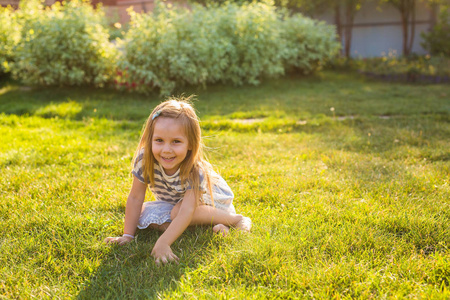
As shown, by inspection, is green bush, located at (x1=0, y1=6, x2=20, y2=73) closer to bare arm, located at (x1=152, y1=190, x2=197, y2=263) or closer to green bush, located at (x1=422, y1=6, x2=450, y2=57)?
bare arm, located at (x1=152, y1=190, x2=197, y2=263)

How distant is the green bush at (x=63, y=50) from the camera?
7.66 meters

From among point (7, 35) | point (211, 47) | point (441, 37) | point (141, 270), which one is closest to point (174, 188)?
point (141, 270)

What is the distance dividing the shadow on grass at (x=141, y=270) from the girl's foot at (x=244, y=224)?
19cm

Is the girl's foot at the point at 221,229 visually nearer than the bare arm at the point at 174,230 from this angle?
No

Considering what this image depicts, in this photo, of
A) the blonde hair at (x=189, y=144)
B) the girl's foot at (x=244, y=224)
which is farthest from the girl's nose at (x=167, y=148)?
the girl's foot at (x=244, y=224)

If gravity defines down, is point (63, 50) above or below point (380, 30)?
below

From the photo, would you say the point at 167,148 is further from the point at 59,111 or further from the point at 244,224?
the point at 59,111

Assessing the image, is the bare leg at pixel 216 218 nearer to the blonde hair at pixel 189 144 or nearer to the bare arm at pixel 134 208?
the blonde hair at pixel 189 144

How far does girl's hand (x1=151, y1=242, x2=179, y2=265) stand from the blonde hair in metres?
0.36

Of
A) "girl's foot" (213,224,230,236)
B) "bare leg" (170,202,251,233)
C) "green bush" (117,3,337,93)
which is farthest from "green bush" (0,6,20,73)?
"girl's foot" (213,224,230,236)

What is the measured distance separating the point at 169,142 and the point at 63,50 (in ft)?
21.4

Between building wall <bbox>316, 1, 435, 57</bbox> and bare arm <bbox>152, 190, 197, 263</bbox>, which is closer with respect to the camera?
bare arm <bbox>152, 190, 197, 263</bbox>

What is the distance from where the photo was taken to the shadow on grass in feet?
6.30

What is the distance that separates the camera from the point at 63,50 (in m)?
7.81
